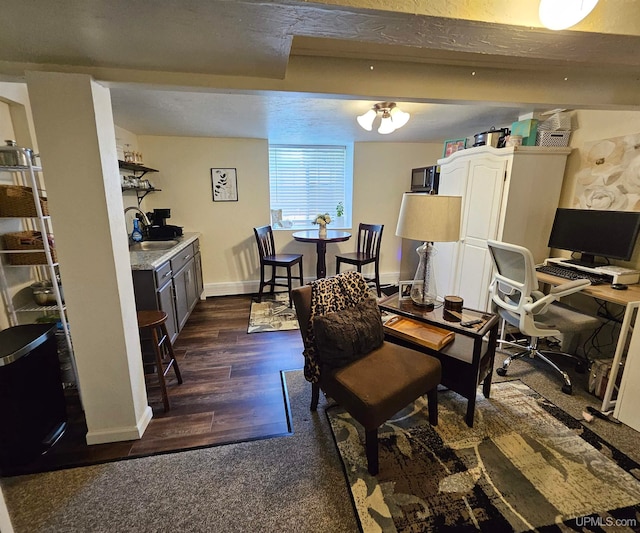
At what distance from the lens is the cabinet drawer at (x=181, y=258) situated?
279 cm

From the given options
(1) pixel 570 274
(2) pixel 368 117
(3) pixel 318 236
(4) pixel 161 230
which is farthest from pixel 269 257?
(1) pixel 570 274

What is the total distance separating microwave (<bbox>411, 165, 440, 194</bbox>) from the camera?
3701mm

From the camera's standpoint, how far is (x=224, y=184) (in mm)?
4043

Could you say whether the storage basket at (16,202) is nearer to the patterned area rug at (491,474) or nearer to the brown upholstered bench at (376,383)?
the brown upholstered bench at (376,383)

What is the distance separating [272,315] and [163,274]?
141cm

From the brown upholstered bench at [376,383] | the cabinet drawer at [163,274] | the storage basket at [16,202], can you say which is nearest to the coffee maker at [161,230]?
the cabinet drawer at [163,274]

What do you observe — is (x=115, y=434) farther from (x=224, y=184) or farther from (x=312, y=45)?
(x=224, y=184)

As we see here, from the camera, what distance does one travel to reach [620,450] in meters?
1.66

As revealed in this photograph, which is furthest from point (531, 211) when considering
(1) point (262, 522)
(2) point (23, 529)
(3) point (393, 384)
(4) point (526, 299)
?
(2) point (23, 529)

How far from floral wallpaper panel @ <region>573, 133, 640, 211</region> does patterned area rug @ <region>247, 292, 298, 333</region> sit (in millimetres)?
2896

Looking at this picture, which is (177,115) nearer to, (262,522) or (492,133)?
(492,133)

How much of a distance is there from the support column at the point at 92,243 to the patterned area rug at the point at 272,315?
152 centimetres

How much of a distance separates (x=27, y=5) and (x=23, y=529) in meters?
2.02

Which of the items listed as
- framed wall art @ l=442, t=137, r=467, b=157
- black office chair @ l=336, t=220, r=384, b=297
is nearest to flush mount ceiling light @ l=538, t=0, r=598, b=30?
framed wall art @ l=442, t=137, r=467, b=157
